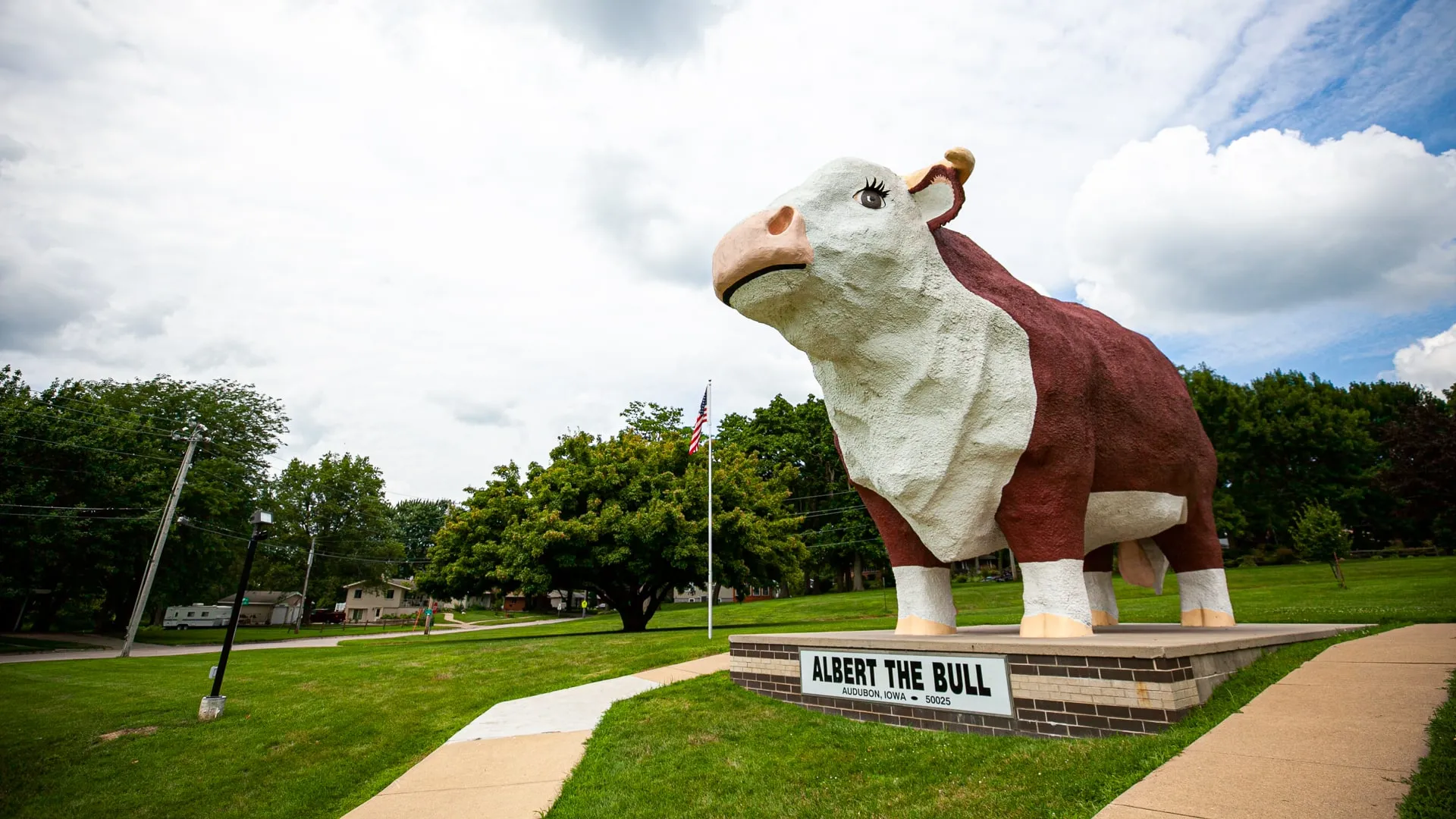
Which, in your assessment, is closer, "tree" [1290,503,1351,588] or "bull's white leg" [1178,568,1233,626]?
"bull's white leg" [1178,568,1233,626]

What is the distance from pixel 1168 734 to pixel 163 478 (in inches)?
1255

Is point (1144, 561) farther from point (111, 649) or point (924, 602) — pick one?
point (111, 649)

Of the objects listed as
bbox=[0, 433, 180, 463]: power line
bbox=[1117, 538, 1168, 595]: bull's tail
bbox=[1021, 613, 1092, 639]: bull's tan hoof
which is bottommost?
bbox=[1021, 613, 1092, 639]: bull's tan hoof

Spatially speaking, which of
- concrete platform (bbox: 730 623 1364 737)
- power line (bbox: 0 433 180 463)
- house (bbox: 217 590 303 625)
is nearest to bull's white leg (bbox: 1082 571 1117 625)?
concrete platform (bbox: 730 623 1364 737)

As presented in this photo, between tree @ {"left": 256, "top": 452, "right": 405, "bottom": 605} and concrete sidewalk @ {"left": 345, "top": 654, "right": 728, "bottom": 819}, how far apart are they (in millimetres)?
35446

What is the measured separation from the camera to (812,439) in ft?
122

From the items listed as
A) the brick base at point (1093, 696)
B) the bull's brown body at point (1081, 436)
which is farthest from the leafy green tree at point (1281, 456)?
the brick base at point (1093, 696)

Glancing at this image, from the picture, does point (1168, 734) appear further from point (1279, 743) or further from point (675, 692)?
point (675, 692)

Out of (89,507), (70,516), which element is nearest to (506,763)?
(70,516)

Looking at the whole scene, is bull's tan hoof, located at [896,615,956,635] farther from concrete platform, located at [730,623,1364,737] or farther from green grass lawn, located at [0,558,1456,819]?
green grass lawn, located at [0,558,1456,819]

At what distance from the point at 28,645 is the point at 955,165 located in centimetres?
3054

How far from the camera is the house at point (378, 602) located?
160 ft

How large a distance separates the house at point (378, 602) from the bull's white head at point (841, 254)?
49.2m

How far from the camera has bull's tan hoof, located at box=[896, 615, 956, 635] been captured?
219 inches
